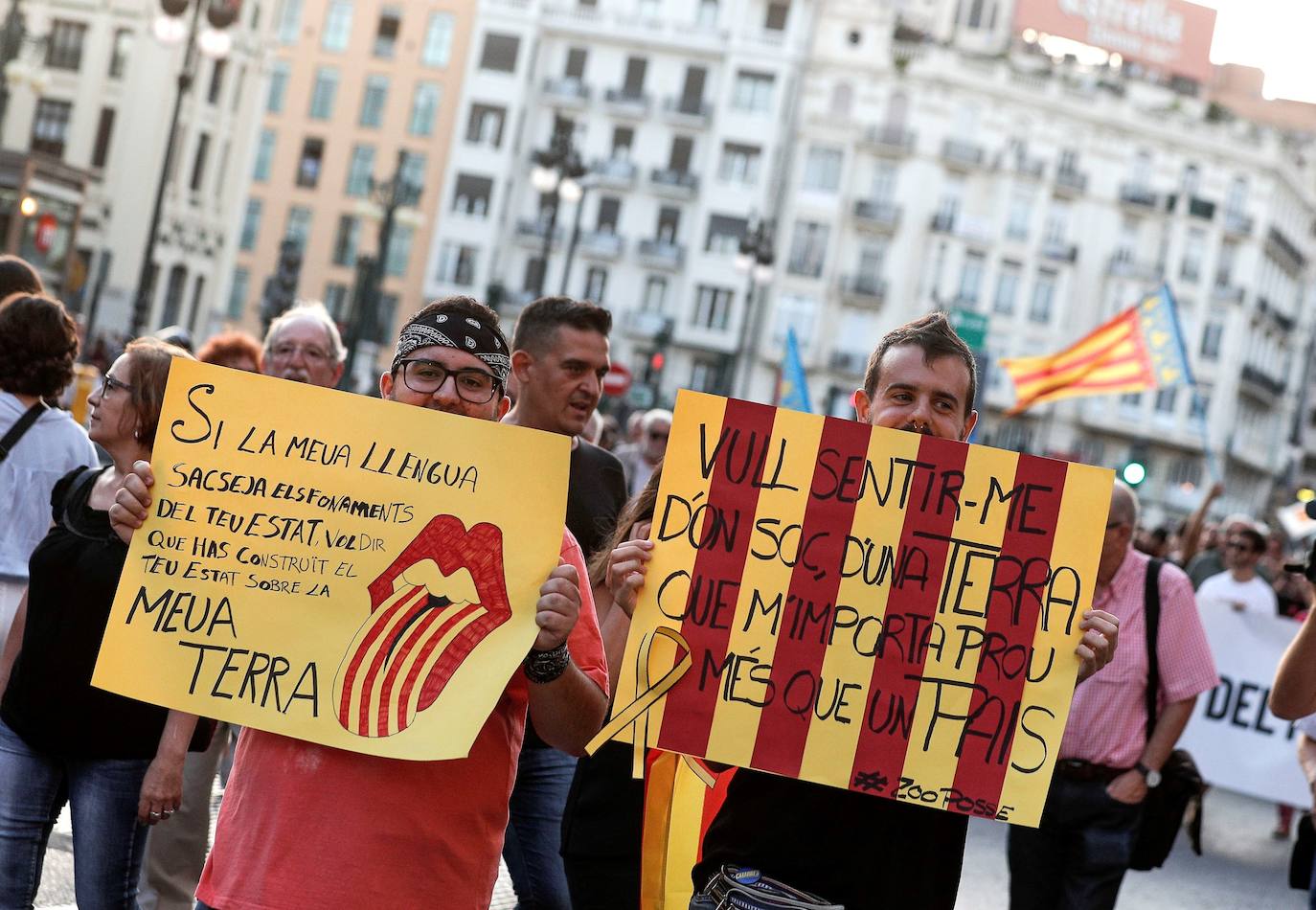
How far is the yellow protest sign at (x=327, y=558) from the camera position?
10.8ft

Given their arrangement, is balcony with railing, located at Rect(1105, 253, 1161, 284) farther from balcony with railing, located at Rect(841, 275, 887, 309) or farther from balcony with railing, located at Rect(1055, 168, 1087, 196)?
balcony with railing, located at Rect(841, 275, 887, 309)

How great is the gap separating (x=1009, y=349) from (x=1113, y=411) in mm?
4998

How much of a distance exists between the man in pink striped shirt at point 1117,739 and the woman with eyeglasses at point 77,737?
317 centimetres

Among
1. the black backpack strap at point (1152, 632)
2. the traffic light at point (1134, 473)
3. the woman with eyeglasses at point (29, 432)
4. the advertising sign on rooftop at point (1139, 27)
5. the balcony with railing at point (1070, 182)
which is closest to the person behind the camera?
the woman with eyeglasses at point (29, 432)

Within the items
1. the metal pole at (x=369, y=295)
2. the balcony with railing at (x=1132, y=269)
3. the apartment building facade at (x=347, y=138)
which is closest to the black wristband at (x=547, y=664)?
the metal pole at (x=369, y=295)

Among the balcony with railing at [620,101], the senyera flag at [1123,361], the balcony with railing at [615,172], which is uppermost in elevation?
the balcony with railing at [620,101]

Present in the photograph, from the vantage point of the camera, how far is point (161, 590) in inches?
134

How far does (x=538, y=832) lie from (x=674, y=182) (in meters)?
60.5

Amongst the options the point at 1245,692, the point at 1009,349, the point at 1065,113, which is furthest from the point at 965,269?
the point at 1245,692

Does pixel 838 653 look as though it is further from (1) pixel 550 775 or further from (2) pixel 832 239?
(2) pixel 832 239

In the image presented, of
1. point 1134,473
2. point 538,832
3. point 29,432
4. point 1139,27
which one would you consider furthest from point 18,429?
point 1139,27

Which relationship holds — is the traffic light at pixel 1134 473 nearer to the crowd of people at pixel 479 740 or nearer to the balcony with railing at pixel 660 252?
the crowd of people at pixel 479 740

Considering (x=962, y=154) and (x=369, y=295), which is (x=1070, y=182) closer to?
(x=962, y=154)

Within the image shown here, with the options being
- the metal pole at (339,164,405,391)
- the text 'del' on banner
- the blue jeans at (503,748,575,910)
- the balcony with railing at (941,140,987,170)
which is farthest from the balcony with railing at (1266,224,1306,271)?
the blue jeans at (503,748,575,910)
